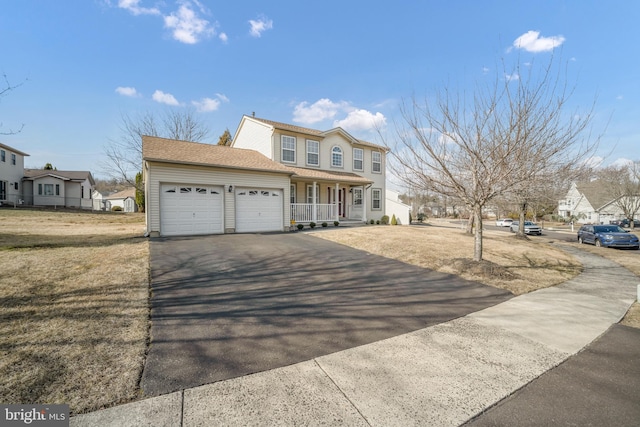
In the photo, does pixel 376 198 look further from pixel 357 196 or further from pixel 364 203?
pixel 364 203

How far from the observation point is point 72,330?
354cm

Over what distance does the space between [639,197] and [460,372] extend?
1871 inches

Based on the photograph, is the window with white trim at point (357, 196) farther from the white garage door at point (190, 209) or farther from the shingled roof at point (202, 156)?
the white garage door at point (190, 209)

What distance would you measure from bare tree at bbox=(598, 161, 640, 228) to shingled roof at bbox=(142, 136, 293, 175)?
138 ft

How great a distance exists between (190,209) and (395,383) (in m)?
12.2

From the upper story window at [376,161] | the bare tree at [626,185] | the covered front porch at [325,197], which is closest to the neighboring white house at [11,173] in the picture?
the covered front porch at [325,197]

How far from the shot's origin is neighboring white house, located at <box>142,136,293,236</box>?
11828 mm

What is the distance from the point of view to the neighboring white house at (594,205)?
42.5 m

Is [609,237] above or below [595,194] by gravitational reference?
below

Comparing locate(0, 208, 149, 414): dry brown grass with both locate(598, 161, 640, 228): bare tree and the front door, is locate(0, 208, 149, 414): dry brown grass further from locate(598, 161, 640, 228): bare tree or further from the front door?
locate(598, 161, 640, 228): bare tree

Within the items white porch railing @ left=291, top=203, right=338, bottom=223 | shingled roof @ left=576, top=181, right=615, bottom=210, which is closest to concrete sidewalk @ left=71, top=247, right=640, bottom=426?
white porch railing @ left=291, top=203, right=338, bottom=223

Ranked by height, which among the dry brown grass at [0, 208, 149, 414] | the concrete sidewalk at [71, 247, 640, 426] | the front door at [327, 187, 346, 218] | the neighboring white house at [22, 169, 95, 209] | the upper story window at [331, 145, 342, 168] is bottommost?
the concrete sidewalk at [71, 247, 640, 426]

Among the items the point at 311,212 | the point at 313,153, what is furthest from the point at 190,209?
the point at 313,153

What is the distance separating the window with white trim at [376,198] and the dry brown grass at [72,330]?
17759 millimetres
